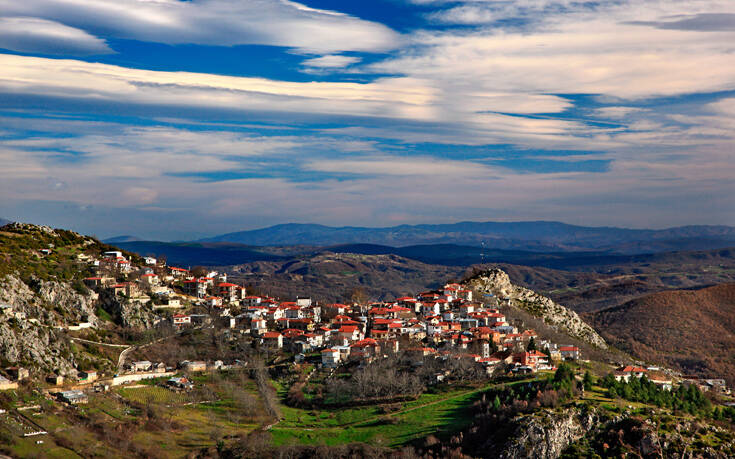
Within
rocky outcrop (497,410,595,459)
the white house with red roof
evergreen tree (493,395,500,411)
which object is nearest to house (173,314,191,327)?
the white house with red roof

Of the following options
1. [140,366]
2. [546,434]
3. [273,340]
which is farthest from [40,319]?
[546,434]

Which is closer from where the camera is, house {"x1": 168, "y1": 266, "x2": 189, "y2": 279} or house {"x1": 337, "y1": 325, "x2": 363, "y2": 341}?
house {"x1": 337, "y1": 325, "x2": 363, "y2": 341}

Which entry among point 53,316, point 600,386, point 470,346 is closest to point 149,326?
point 53,316

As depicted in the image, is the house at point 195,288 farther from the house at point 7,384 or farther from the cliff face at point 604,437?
the cliff face at point 604,437

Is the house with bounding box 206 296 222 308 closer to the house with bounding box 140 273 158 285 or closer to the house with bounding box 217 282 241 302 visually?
the house with bounding box 217 282 241 302

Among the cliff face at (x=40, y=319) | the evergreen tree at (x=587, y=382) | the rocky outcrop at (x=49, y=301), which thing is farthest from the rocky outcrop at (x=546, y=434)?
the rocky outcrop at (x=49, y=301)

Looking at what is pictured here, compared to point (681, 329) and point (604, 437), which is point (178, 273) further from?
point (681, 329)
